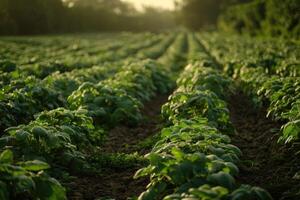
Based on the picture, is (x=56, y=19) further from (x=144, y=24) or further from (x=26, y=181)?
(x=26, y=181)

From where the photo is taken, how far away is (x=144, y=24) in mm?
81750

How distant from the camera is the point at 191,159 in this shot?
4.09 m

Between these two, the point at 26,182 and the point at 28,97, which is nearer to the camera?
the point at 26,182

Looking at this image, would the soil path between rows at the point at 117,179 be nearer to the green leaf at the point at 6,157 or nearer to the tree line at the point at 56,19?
the green leaf at the point at 6,157

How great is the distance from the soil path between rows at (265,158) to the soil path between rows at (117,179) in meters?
1.26

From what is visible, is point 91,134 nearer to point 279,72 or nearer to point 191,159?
point 191,159

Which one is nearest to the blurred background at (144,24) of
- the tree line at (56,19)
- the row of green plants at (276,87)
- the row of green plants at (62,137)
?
the tree line at (56,19)

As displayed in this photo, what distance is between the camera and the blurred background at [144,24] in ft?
86.9

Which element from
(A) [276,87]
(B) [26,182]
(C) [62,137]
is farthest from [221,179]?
(A) [276,87]

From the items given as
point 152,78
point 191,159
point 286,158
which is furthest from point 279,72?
point 191,159

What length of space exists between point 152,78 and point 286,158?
6.82m

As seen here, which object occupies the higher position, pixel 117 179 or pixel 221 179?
pixel 221 179

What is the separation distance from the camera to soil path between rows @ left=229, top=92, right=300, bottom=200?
4668 mm

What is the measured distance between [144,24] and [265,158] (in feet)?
253
